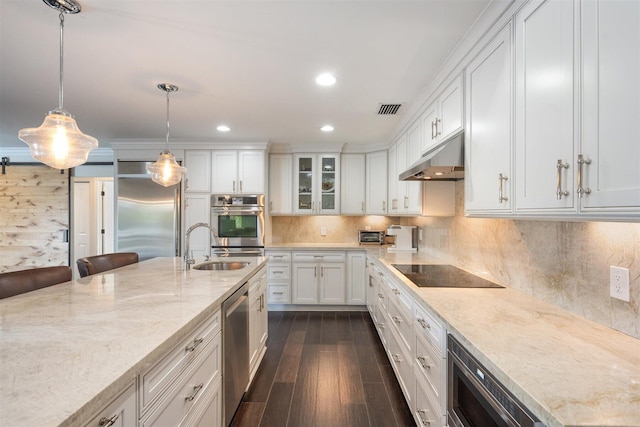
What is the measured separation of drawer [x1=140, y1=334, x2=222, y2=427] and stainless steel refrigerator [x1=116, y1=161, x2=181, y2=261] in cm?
273

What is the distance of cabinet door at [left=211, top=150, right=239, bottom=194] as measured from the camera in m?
4.05

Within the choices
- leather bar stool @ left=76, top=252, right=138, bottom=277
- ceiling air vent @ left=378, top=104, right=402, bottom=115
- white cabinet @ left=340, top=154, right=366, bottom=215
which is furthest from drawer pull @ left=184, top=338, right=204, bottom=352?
white cabinet @ left=340, top=154, right=366, bottom=215

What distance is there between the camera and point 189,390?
126cm

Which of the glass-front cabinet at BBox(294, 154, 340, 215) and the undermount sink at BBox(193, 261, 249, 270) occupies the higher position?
the glass-front cabinet at BBox(294, 154, 340, 215)

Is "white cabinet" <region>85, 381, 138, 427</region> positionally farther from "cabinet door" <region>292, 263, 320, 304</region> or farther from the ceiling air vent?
"cabinet door" <region>292, 263, 320, 304</region>

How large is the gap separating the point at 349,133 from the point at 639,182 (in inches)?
124

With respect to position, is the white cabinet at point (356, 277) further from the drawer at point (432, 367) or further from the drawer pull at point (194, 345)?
the drawer pull at point (194, 345)

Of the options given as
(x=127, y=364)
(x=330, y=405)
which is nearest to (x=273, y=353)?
(x=330, y=405)

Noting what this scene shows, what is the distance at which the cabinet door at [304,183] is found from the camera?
4324 millimetres

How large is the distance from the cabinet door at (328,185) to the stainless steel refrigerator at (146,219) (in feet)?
6.61

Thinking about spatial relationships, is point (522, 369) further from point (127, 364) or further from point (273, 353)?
point (273, 353)

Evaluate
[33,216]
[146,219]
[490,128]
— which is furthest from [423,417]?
[33,216]

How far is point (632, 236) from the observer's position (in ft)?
3.55

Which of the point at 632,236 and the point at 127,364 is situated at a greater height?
the point at 632,236
